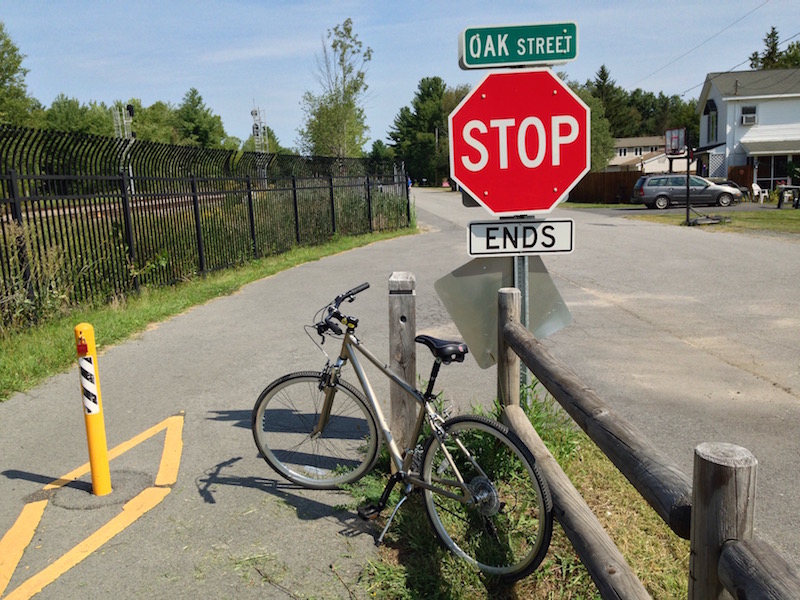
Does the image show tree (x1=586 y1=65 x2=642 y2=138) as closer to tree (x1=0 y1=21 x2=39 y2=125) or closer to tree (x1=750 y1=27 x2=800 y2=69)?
tree (x1=750 y1=27 x2=800 y2=69)

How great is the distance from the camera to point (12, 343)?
768 centimetres

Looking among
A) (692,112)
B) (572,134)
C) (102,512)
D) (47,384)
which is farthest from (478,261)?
(692,112)

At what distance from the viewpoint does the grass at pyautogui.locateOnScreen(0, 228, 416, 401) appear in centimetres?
691

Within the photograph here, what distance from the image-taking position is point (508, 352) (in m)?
4.10

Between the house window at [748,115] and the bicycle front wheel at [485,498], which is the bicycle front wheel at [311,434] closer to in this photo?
the bicycle front wheel at [485,498]

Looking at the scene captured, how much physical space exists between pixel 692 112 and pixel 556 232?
100m

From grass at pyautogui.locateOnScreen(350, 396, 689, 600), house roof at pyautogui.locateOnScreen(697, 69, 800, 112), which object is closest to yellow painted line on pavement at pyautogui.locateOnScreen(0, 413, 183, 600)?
grass at pyautogui.locateOnScreen(350, 396, 689, 600)

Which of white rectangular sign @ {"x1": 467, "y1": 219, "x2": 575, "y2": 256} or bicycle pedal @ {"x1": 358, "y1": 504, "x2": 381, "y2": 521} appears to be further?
white rectangular sign @ {"x1": 467, "y1": 219, "x2": 575, "y2": 256}

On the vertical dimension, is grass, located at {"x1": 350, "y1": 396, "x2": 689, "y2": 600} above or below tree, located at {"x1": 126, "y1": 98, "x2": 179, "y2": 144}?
below

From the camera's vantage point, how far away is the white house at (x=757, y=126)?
138 feet

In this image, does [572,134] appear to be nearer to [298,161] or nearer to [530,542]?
[530,542]

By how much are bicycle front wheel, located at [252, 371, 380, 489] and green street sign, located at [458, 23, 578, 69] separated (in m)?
Result: 2.00

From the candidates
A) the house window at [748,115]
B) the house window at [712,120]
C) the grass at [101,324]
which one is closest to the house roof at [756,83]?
the house window at [748,115]

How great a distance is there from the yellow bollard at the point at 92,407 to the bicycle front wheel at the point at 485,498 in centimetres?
204
